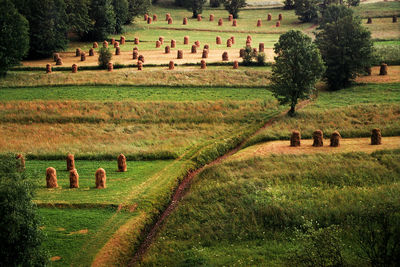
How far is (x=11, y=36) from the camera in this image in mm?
66000

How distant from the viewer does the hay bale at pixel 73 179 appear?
131ft

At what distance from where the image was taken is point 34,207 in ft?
97.7

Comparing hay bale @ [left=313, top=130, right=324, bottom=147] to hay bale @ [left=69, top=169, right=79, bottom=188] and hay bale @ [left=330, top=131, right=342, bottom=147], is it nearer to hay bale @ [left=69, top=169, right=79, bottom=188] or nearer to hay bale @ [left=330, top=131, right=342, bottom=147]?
hay bale @ [left=330, top=131, right=342, bottom=147]

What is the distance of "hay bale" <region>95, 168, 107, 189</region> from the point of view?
39.9 m

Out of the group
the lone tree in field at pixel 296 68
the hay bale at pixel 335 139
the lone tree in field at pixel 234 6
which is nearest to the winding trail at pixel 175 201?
the lone tree in field at pixel 296 68

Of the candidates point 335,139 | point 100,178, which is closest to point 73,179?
point 100,178

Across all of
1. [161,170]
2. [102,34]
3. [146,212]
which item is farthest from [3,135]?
[102,34]

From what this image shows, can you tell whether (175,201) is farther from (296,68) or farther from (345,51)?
(345,51)

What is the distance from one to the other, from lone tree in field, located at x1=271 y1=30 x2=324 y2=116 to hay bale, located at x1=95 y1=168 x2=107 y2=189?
20.9 m

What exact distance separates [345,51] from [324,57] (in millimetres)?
2544

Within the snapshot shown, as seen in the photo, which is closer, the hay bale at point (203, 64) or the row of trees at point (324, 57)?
the row of trees at point (324, 57)

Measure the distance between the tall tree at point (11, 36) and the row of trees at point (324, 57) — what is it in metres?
29.9

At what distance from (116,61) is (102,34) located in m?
14.7

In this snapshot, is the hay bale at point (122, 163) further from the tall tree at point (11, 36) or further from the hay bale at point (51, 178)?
the tall tree at point (11, 36)
